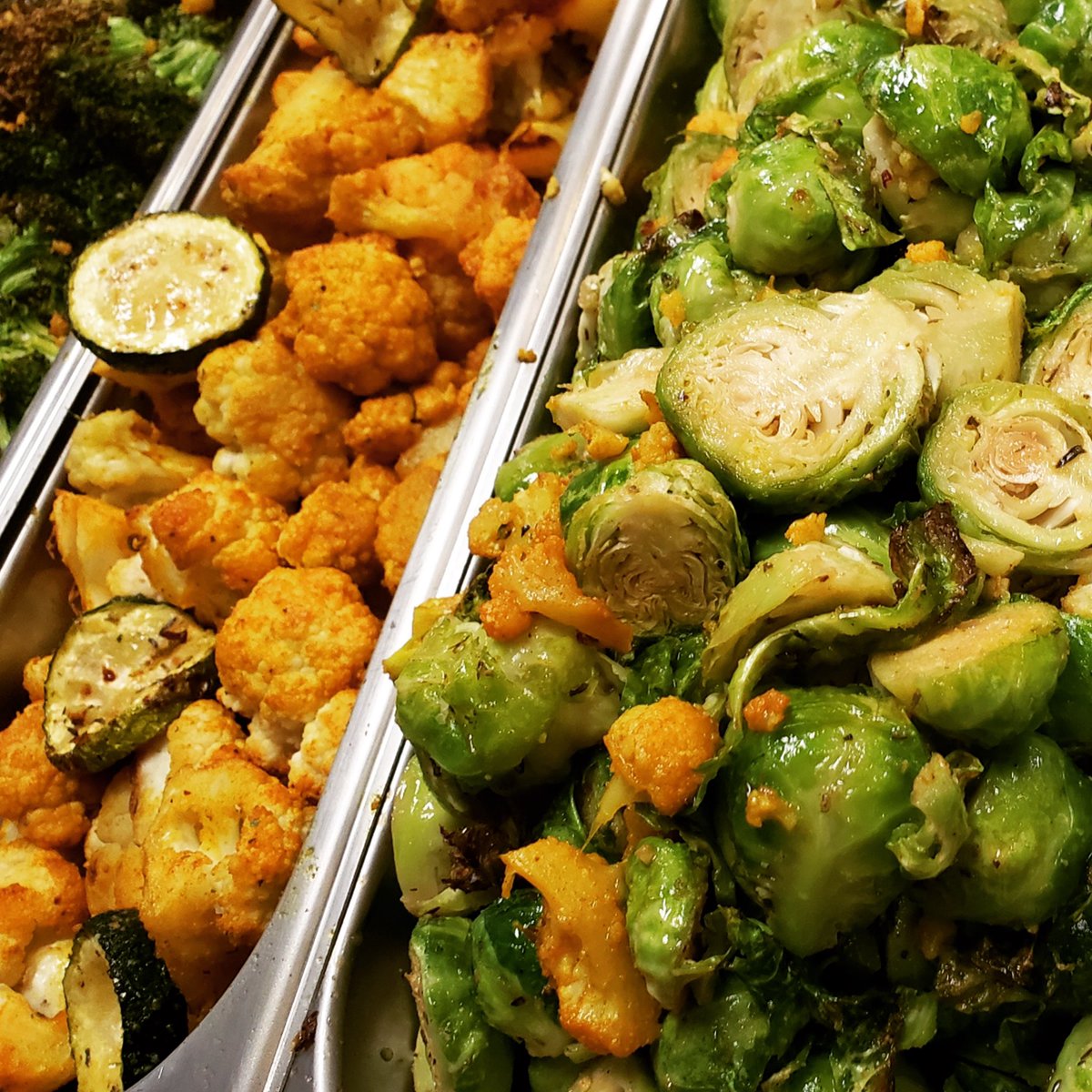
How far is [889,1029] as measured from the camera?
1.48 metres

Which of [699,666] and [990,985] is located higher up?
[699,666]

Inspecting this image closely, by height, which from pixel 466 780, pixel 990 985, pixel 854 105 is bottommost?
pixel 466 780

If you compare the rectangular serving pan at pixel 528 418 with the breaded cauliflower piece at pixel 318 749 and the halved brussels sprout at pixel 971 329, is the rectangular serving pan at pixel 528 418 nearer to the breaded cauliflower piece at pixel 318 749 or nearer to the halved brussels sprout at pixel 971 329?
the breaded cauliflower piece at pixel 318 749

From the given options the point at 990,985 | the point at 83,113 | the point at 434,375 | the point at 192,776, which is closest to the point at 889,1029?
the point at 990,985

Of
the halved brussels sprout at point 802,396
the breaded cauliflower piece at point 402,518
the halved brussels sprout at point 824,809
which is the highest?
the halved brussels sprout at point 802,396

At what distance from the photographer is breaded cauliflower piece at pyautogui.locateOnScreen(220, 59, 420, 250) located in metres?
2.98

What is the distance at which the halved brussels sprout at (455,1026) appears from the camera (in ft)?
5.74

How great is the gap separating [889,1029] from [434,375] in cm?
214

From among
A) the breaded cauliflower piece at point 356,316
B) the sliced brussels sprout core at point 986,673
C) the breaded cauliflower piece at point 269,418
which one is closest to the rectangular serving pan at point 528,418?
the breaded cauliflower piece at point 356,316

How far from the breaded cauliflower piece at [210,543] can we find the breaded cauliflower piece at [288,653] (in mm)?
151

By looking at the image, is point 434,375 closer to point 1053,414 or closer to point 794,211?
point 794,211

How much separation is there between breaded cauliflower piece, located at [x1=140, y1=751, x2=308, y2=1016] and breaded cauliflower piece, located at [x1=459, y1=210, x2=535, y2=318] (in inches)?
57.6

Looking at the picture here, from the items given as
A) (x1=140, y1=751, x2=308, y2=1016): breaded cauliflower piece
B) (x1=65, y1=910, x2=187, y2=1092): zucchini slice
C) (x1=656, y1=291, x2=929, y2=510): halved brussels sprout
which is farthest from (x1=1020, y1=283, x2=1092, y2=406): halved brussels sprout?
(x1=65, y1=910, x2=187, y2=1092): zucchini slice

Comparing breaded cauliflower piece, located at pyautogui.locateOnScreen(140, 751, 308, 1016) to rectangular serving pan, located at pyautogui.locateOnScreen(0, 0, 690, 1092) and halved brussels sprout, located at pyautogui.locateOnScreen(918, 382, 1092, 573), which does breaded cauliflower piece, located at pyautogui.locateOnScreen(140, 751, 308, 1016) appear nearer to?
rectangular serving pan, located at pyautogui.locateOnScreen(0, 0, 690, 1092)
